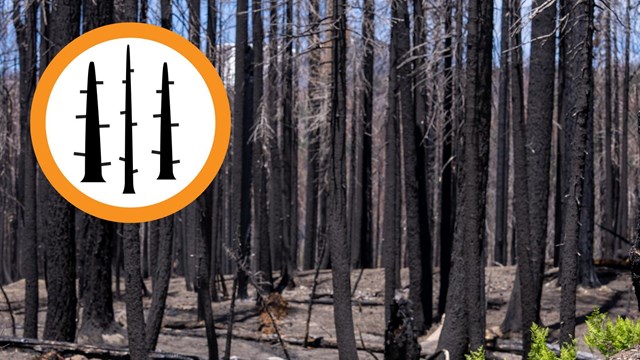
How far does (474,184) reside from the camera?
11195 mm

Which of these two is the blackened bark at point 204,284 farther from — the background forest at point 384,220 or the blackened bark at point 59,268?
the blackened bark at point 59,268

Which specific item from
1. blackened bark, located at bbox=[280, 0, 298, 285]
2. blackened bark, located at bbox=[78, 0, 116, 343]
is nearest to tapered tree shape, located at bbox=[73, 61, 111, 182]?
blackened bark, located at bbox=[78, 0, 116, 343]

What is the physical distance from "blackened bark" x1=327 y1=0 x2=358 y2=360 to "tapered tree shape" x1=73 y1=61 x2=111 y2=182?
17.1 ft

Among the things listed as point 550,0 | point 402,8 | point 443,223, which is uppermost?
point 402,8

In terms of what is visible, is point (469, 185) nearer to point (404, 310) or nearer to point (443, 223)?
point (404, 310)

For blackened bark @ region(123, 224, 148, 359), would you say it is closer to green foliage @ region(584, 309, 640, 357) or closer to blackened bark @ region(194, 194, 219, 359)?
blackened bark @ region(194, 194, 219, 359)

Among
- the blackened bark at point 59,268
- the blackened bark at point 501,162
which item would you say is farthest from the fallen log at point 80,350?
the blackened bark at point 501,162

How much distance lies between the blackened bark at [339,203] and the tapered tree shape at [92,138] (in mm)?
5204

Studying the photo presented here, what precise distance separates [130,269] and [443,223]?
36.2 ft

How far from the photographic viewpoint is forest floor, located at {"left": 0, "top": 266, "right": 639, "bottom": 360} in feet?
52.7

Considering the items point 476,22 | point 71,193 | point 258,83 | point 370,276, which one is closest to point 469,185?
point 476,22

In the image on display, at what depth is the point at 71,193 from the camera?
25.5 feet

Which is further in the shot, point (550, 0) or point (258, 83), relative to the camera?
point (258, 83)

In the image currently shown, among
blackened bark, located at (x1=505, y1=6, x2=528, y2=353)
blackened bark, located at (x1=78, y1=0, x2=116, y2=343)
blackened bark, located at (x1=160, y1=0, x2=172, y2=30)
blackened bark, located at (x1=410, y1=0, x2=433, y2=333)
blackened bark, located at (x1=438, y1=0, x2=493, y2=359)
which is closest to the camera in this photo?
blackened bark, located at (x1=438, y1=0, x2=493, y2=359)
